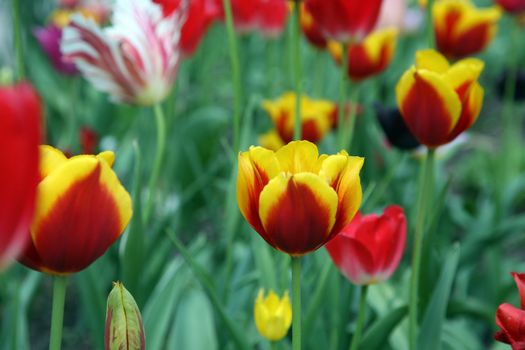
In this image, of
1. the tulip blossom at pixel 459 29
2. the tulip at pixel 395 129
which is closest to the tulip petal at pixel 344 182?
the tulip at pixel 395 129

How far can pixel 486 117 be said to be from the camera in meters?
3.40

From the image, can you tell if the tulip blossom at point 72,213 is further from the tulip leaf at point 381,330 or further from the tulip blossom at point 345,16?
the tulip blossom at point 345,16

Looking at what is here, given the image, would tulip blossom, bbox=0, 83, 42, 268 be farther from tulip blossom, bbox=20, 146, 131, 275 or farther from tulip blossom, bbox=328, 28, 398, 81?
tulip blossom, bbox=328, 28, 398, 81

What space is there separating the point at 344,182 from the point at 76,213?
21 centimetres

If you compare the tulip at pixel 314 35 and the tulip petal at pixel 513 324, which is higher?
the tulip at pixel 314 35

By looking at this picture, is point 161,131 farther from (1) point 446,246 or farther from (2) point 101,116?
(2) point 101,116

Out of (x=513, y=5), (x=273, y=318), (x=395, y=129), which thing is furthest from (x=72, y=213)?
(x=513, y=5)

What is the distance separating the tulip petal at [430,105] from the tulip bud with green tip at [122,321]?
0.37 metres

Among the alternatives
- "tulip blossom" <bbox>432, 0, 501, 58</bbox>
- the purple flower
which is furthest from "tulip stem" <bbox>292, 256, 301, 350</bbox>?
the purple flower

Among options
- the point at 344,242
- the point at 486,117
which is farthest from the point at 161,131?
the point at 486,117

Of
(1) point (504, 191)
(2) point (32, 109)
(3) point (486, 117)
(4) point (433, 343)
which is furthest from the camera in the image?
(3) point (486, 117)

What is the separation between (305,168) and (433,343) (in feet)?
1.28

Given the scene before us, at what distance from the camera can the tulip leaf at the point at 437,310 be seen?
91cm

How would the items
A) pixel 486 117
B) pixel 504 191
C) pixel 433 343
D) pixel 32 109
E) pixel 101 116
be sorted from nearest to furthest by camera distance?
pixel 32 109 → pixel 433 343 → pixel 504 191 → pixel 101 116 → pixel 486 117
